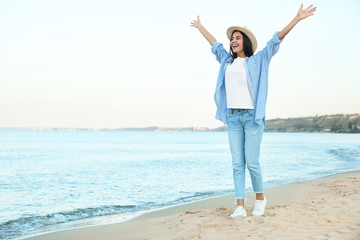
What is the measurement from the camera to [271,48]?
12.6 ft

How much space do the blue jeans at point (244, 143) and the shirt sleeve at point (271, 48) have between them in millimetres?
630

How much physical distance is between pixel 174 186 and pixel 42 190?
151 inches

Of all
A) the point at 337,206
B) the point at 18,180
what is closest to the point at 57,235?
the point at 337,206

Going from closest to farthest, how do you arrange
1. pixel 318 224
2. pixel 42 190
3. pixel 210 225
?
pixel 318 224
pixel 210 225
pixel 42 190

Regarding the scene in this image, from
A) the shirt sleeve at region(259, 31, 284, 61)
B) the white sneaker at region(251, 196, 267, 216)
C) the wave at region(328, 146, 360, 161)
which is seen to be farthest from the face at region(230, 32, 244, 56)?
the wave at region(328, 146, 360, 161)

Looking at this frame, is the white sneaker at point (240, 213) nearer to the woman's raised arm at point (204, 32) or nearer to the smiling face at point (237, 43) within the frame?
the smiling face at point (237, 43)

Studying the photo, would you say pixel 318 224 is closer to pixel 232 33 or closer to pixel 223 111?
pixel 223 111

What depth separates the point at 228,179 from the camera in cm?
1195

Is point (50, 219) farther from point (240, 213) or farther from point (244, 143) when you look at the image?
point (244, 143)

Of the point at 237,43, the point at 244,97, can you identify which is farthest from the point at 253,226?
the point at 237,43

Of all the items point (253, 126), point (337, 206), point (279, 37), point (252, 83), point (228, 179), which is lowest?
point (228, 179)

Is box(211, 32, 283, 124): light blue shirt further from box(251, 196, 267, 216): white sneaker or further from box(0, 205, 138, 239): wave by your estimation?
box(0, 205, 138, 239): wave

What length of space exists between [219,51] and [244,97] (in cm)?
69

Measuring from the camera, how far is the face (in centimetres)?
404
